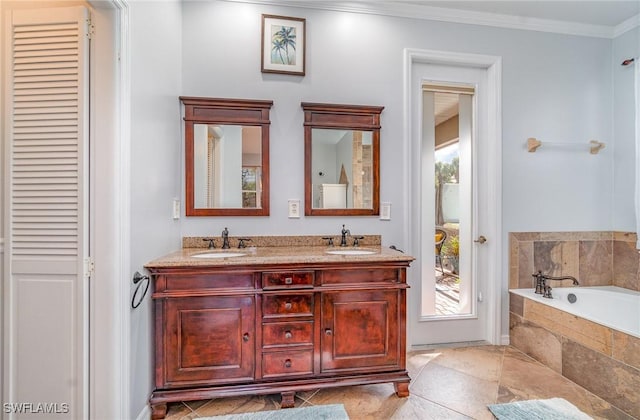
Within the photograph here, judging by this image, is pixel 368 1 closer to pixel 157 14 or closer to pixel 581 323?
pixel 157 14

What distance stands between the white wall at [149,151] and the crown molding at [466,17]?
0.83 m

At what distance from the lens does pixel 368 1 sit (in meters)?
2.41

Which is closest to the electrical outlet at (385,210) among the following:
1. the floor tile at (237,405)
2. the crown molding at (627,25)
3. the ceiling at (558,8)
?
the floor tile at (237,405)

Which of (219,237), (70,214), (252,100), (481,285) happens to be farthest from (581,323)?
(70,214)

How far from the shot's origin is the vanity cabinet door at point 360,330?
181 centimetres

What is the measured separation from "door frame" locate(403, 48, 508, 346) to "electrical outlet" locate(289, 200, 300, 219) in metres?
0.88

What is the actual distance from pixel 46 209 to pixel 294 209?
4.66 ft

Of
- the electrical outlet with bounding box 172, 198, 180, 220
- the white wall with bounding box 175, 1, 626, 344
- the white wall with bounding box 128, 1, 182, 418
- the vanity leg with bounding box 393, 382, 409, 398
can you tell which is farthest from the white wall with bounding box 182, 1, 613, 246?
the vanity leg with bounding box 393, 382, 409, 398

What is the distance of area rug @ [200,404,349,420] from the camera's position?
5.58 ft

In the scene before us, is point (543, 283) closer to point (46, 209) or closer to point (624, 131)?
point (624, 131)

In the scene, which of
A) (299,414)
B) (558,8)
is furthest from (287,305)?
(558,8)

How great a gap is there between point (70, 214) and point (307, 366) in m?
1.41

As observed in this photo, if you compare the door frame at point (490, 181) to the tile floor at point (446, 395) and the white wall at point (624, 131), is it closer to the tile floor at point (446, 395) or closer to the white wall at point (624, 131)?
the tile floor at point (446, 395)

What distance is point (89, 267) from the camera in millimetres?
1381
